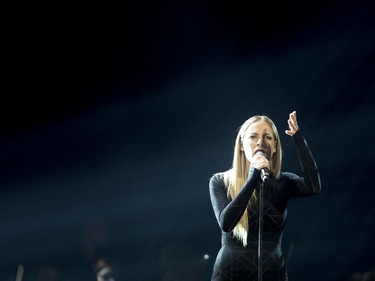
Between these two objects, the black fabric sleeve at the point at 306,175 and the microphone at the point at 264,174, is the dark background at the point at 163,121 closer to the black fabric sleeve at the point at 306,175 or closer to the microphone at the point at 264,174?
the black fabric sleeve at the point at 306,175

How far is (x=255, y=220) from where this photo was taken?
7.50 ft

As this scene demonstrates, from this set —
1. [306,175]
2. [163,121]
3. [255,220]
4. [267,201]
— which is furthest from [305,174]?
[163,121]

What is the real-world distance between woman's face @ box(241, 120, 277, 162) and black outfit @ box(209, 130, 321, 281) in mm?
128

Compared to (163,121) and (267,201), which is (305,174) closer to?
(267,201)

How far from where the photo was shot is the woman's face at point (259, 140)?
2375 mm

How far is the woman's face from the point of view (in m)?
2.38

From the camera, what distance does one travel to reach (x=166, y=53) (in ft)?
18.1

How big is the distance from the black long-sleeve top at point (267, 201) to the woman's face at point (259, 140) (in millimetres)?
129

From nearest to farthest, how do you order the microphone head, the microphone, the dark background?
the microphone < the microphone head < the dark background

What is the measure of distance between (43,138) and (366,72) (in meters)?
3.63

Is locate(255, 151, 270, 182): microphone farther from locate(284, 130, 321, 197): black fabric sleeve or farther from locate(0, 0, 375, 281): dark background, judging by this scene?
locate(0, 0, 375, 281): dark background

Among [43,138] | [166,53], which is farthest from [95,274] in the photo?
[166,53]

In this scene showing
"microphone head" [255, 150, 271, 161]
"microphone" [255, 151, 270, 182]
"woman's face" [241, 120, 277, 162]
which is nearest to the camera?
"microphone" [255, 151, 270, 182]

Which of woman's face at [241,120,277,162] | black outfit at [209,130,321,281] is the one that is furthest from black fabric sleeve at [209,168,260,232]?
Answer: woman's face at [241,120,277,162]
